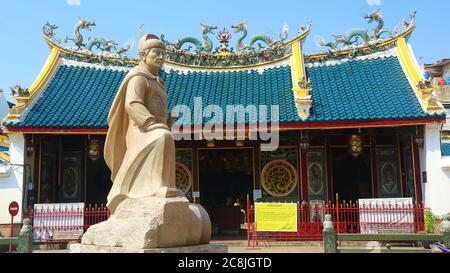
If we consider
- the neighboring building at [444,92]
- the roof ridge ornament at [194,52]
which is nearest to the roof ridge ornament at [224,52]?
the roof ridge ornament at [194,52]

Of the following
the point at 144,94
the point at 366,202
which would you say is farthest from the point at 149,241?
the point at 366,202

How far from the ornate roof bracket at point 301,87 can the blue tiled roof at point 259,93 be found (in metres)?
0.26

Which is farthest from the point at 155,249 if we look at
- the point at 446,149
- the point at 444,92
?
the point at 444,92

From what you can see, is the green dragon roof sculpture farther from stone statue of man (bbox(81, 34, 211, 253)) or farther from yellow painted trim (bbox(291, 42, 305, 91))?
stone statue of man (bbox(81, 34, 211, 253))

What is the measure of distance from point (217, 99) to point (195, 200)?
331cm

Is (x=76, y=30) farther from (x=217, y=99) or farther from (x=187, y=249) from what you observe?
(x=187, y=249)

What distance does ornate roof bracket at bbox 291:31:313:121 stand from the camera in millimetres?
12742

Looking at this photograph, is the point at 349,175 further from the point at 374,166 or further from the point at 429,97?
the point at 429,97

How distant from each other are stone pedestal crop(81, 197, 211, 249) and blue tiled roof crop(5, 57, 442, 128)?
26.4ft

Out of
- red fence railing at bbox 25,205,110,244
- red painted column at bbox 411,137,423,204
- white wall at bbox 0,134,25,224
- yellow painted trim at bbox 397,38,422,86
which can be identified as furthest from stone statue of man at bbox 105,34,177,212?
yellow painted trim at bbox 397,38,422,86

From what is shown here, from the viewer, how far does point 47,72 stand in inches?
586

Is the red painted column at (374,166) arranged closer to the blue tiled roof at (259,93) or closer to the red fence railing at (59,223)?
the blue tiled roof at (259,93)

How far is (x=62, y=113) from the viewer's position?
523 inches

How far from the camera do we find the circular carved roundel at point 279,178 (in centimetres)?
1426
